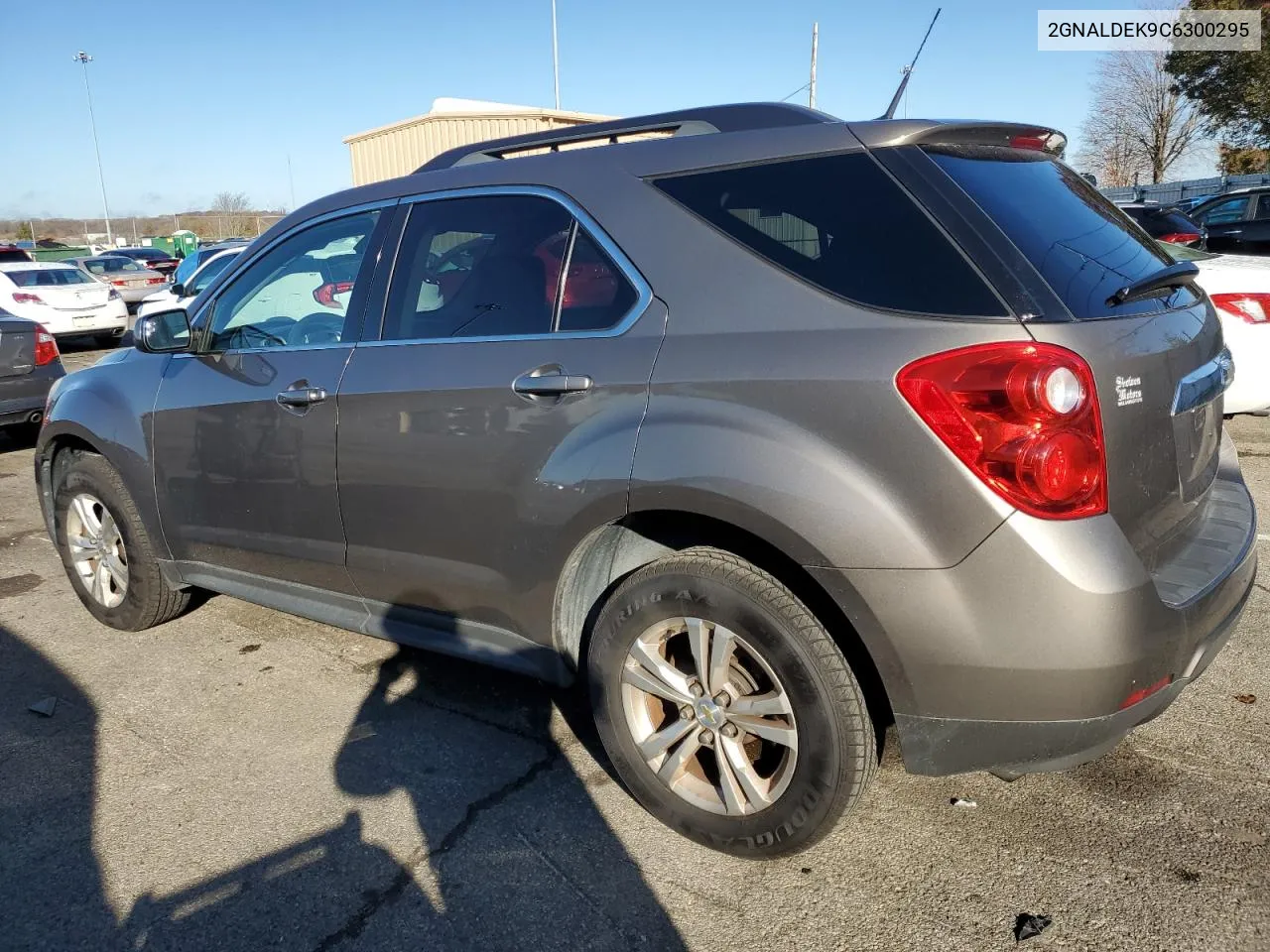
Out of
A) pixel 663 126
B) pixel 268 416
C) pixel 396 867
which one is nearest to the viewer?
pixel 396 867

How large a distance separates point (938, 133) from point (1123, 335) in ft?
2.17

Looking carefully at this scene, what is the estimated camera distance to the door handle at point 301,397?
3.16 m

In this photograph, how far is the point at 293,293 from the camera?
3.67 m

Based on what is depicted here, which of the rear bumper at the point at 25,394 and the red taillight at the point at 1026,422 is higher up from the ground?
the red taillight at the point at 1026,422

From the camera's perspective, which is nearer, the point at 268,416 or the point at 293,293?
the point at 268,416

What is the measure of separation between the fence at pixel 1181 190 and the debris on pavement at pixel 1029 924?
3104cm

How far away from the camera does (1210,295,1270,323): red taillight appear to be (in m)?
5.44

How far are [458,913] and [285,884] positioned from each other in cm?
49

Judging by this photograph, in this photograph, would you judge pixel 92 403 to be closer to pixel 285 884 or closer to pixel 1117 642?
pixel 285 884

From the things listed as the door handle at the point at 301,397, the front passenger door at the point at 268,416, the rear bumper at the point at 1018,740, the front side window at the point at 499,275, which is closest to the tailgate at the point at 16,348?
the front passenger door at the point at 268,416

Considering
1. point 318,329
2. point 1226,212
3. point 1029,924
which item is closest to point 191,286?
point 318,329

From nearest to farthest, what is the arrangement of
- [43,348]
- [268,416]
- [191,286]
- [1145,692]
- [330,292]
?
[1145,692] < [268,416] < [330,292] < [43,348] < [191,286]

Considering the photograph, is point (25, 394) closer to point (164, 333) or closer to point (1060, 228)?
point (164, 333)

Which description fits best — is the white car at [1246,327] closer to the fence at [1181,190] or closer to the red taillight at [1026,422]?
the red taillight at [1026,422]
